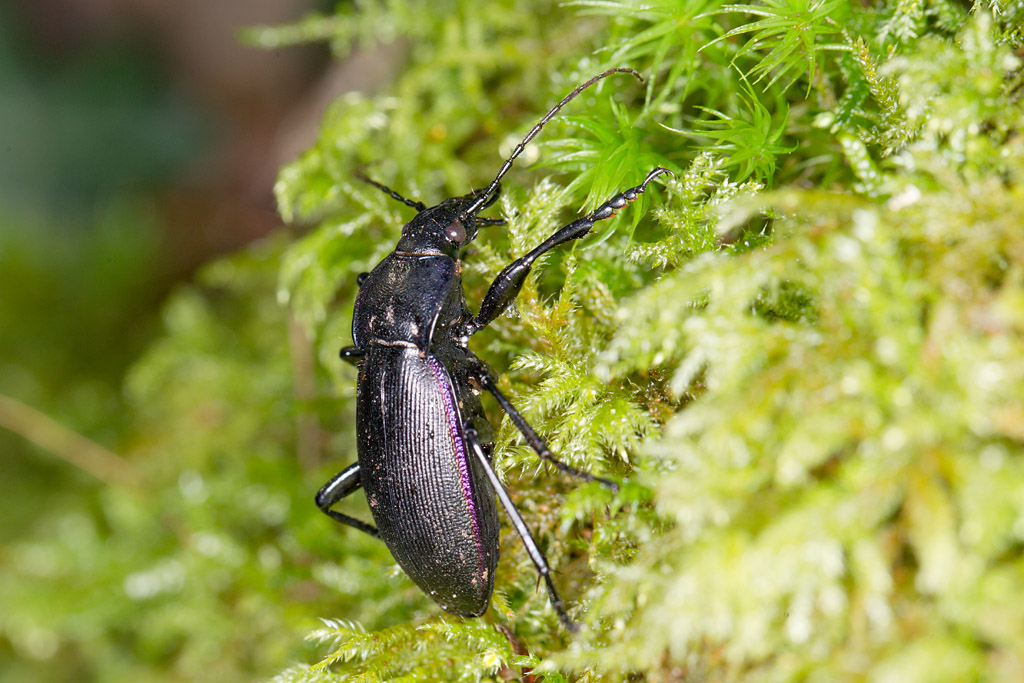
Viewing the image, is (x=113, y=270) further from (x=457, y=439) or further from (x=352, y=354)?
(x=457, y=439)

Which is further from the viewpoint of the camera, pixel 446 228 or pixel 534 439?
pixel 446 228

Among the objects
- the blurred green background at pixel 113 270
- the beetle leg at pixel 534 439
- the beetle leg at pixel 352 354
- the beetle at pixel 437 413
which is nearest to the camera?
the beetle leg at pixel 534 439

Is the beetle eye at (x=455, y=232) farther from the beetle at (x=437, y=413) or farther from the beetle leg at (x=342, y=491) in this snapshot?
the beetle leg at (x=342, y=491)

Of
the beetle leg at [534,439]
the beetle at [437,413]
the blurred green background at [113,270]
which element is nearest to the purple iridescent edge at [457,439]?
the beetle at [437,413]

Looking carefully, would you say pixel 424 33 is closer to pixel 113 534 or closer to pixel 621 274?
pixel 621 274

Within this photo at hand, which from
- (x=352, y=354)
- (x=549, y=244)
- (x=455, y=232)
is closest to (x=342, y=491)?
(x=352, y=354)

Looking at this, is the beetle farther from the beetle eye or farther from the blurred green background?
the blurred green background

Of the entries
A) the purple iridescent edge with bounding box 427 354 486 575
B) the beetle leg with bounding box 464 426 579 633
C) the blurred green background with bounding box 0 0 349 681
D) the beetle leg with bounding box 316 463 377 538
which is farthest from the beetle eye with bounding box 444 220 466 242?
the blurred green background with bounding box 0 0 349 681
